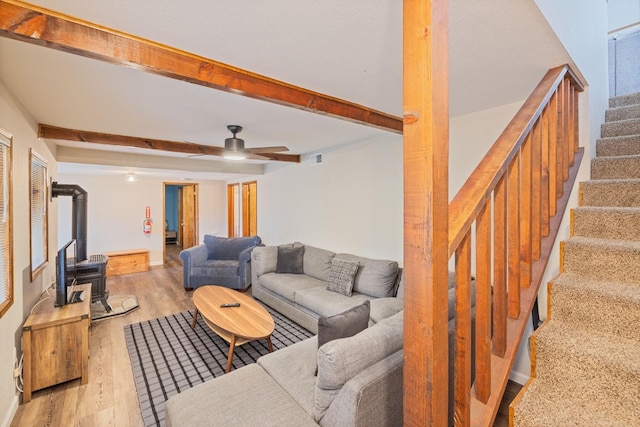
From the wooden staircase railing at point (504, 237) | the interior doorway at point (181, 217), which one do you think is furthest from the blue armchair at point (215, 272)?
the wooden staircase railing at point (504, 237)

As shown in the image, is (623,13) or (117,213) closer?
(623,13)

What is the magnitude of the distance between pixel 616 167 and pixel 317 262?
10.7ft

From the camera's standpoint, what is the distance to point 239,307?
3.26 meters

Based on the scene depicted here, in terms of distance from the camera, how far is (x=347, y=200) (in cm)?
429

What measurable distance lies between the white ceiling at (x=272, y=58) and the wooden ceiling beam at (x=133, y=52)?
55 millimetres

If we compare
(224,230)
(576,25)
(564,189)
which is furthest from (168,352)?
(224,230)

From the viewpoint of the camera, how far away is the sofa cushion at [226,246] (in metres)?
5.57

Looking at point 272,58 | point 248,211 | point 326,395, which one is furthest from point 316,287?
point 248,211

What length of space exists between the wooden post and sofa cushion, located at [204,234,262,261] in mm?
5018

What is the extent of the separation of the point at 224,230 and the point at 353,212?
525 cm

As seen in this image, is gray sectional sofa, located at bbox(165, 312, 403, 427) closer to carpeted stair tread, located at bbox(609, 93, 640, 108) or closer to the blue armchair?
carpeted stair tread, located at bbox(609, 93, 640, 108)

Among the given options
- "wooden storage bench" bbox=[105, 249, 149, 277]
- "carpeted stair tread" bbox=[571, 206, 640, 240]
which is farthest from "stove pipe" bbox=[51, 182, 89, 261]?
"carpeted stair tread" bbox=[571, 206, 640, 240]

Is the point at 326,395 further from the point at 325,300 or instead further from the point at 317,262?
the point at 317,262

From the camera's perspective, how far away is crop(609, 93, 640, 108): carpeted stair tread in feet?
8.96
